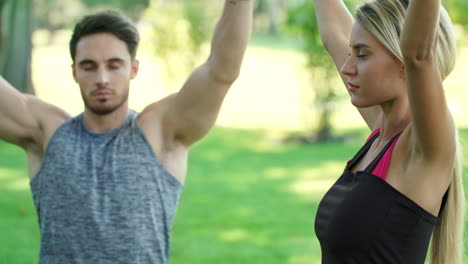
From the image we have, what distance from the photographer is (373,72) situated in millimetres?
1805

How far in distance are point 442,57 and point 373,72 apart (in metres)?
0.17

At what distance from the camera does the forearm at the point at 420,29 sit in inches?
61.3

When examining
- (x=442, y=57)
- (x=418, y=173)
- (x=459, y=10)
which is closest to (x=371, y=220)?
(x=418, y=173)

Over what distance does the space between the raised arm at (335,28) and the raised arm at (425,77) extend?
2.27 feet

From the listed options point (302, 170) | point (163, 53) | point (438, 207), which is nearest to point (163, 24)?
point (163, 53)

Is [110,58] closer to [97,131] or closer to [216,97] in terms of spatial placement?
[97,131]

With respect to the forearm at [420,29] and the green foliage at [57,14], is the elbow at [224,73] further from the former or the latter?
the green foliage at [57,14]

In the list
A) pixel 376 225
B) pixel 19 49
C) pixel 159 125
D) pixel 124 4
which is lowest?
pixel 376 225

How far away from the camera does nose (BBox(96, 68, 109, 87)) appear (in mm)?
2664

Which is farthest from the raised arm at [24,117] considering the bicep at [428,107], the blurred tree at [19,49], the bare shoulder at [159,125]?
the blurred tree at [19,49]

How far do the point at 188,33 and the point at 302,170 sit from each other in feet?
13.6

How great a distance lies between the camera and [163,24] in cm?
1184

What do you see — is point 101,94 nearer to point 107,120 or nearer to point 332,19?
point 107,120

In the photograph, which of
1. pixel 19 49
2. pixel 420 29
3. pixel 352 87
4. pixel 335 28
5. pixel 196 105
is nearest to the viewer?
pixel 420 29
